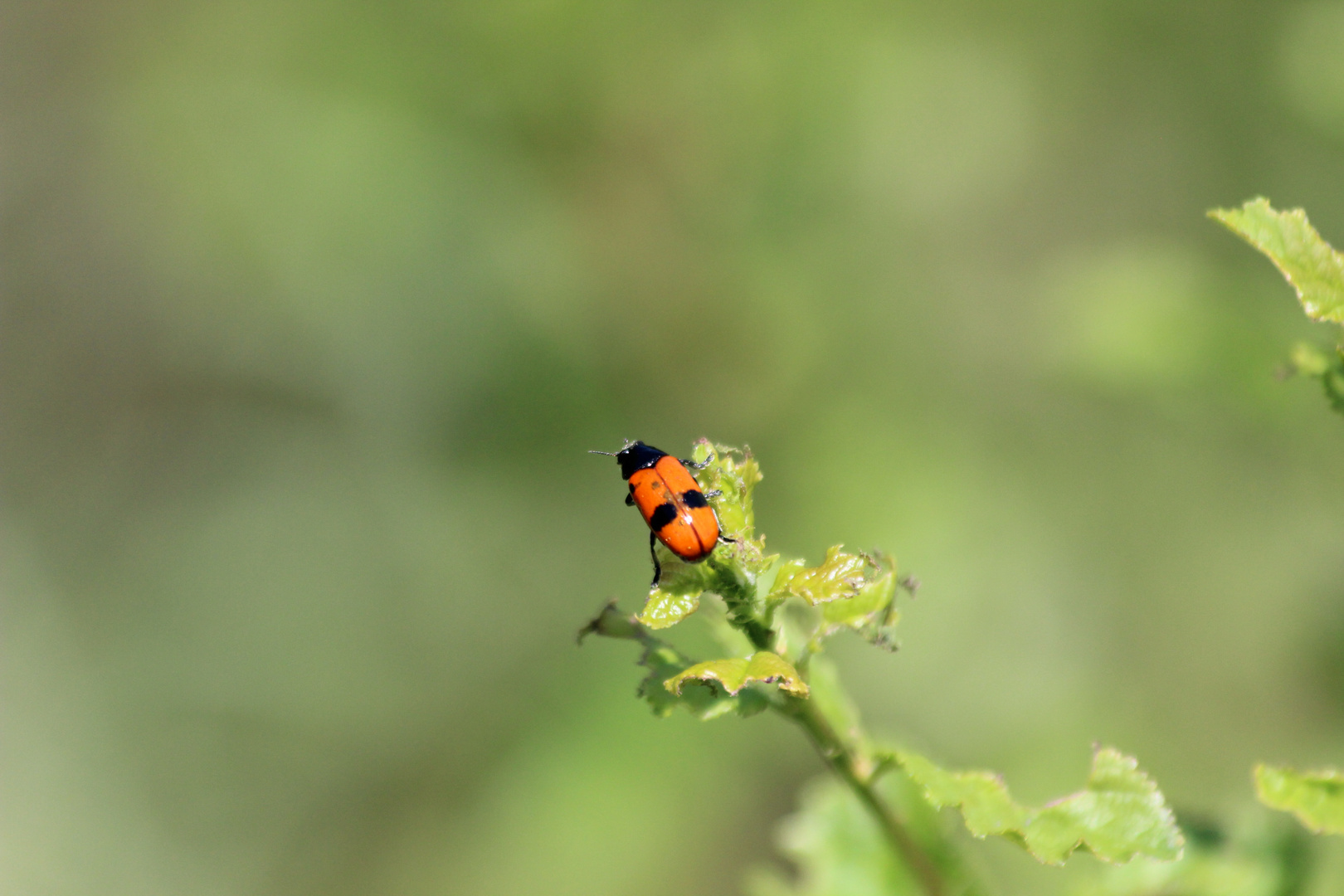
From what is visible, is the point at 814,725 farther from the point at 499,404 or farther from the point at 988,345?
the point at 988,345

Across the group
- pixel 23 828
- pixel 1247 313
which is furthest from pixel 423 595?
pixel 1247 313

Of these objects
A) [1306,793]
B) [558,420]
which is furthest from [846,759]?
[558,420]

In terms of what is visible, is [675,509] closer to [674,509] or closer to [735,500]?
[674,509]

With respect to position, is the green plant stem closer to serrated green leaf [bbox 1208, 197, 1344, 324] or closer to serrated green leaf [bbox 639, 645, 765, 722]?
serrated green leaf [bbox 639, 645, 765, 722]

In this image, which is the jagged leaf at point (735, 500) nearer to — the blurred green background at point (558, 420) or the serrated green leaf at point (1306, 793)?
the serrated green leaf at point (1306, 793)

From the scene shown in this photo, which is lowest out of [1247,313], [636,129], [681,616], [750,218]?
[681,616]

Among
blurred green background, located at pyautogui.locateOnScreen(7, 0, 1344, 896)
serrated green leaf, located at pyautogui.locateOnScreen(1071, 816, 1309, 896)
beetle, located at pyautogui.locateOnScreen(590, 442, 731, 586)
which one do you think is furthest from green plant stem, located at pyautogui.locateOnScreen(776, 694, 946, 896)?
blurred green background, located at pyautogui.locateOnScreen(7, 0, 1344, 896)

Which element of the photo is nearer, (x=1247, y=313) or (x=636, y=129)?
(x=1247, y=313)
